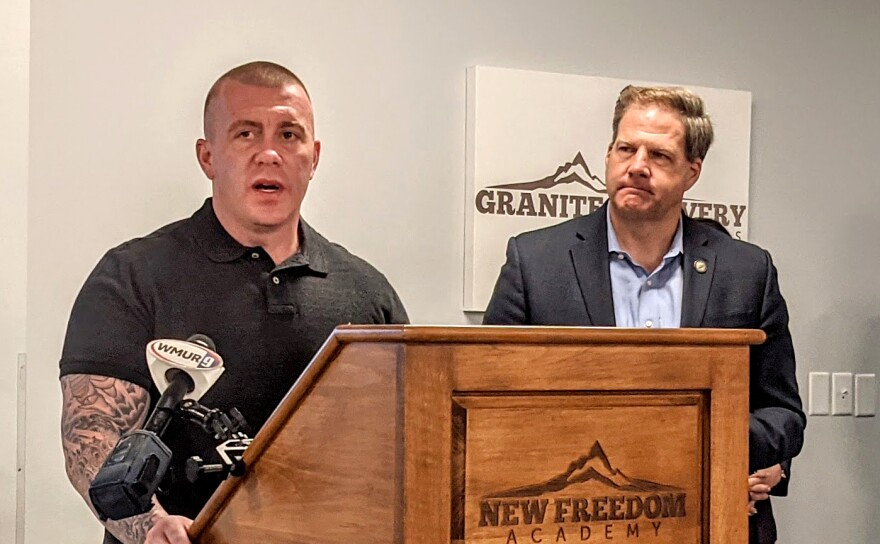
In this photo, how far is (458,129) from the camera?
2531 mm

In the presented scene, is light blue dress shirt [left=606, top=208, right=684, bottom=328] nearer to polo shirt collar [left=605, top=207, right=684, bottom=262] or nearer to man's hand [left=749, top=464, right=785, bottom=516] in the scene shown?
polo shirt collar [left=605, top=207, right=684, bottom=262]

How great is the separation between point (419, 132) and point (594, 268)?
1.87 feet

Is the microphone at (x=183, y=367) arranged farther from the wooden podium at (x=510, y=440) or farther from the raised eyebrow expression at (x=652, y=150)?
the raised eyebrow expression at (x=652, y=150)

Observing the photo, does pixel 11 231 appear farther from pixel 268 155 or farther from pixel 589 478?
pixel 589 478

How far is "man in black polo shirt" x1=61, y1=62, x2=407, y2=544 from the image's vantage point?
6.52 feet

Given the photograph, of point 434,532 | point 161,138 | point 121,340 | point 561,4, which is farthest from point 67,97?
point 434,532

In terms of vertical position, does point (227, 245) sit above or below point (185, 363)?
above

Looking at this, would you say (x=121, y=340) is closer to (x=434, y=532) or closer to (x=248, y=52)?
(x=248, y=52)

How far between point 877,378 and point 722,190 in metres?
0.69

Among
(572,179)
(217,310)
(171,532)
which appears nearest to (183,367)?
(217,310)

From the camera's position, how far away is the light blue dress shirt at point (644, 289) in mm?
2150

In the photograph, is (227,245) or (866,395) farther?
(866,395)

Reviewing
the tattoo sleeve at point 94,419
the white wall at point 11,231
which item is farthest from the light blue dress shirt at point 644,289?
the white wall at point 11,231

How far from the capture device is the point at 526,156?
8.46 ft
